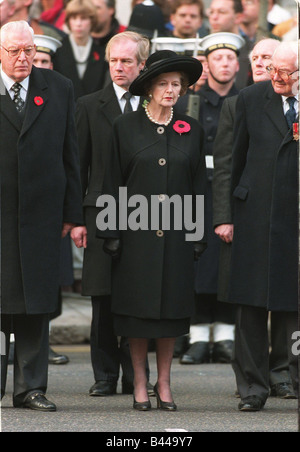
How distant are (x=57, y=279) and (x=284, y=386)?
1679mm

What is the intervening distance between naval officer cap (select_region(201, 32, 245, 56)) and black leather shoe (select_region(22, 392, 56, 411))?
3.54 m

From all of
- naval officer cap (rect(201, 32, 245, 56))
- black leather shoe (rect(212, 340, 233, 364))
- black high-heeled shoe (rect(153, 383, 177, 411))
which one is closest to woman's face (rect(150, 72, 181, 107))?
black high-heeled shoe (rect(153, 383, 177, 411))

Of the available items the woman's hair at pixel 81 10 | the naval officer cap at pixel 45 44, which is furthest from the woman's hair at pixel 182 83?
the woman's hair at pixel 81 10

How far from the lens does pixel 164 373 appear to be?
25.2ft

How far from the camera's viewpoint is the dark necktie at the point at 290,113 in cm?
779

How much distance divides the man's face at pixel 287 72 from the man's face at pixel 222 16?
146 inches

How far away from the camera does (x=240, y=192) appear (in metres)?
7.86

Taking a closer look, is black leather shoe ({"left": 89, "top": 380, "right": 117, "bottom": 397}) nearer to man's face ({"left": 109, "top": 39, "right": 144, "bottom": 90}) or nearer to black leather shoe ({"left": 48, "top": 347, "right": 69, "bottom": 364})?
black leather shoe ({"left": 48, "top": 347, "right": 69, "bottom": 364})

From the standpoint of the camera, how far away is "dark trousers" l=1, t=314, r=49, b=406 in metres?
7.62

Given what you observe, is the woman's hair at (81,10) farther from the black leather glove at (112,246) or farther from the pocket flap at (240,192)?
the black leather glove at (112,246)

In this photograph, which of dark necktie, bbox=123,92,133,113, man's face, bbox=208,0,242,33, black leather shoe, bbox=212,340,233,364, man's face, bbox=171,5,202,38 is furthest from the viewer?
man's face, bbox=171,5,202,38
